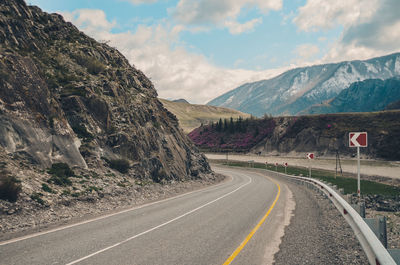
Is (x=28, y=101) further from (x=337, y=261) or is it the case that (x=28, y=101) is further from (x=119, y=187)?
(x=337, y=261)

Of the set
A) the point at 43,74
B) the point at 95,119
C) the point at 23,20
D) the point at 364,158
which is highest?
the point at 23,20

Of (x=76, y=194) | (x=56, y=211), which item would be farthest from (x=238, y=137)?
(x=56, y=211)

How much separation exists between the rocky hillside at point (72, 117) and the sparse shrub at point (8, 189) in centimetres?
11

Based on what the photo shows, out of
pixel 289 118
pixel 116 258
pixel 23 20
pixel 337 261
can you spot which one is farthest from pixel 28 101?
pixel 289 118

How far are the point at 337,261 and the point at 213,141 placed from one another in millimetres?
100377

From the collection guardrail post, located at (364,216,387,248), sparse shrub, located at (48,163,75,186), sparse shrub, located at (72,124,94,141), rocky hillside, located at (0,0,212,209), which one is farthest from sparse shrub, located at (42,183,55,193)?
guardrail post, located at (364,216,387,248)

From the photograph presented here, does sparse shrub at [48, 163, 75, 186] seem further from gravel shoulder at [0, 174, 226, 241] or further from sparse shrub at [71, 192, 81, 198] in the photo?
gravel shoulder at [0, 174, 226, 241]

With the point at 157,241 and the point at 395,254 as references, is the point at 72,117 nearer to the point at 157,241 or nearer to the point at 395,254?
the point at 157,241

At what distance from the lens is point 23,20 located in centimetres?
2391

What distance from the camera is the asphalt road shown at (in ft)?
21.8

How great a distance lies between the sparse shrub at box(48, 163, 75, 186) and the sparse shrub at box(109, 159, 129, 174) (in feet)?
14.5

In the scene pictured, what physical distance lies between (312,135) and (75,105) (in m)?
71.3

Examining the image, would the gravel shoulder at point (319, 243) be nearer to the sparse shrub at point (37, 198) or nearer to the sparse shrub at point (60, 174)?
the sparse shrub at point (37, 198)

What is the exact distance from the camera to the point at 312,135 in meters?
79.7
